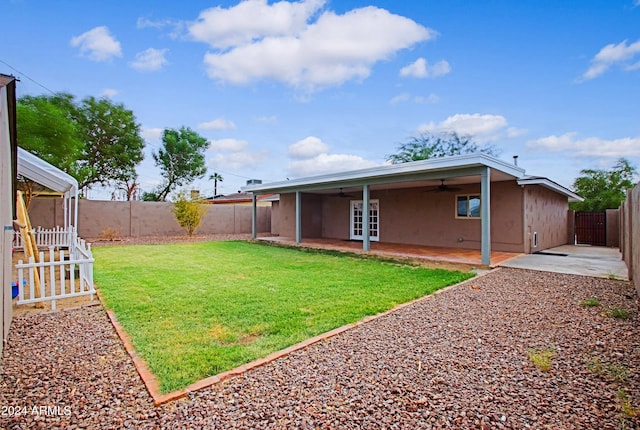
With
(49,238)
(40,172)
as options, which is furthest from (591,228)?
(49,238)

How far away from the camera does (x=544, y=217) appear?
11.4 meters

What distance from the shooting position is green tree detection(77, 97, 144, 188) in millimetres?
18516

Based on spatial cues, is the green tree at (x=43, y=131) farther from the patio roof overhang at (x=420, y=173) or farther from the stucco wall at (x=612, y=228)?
the stucco wall at (x=612, y=228)

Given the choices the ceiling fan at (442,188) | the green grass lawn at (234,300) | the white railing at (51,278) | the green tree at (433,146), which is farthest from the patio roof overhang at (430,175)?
the green tree at (433,146)

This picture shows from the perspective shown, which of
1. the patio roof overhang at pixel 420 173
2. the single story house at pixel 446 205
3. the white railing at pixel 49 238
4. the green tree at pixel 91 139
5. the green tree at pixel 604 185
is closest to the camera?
the patio roof overhang at pixel 420 173

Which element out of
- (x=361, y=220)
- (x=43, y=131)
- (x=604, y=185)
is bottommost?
(x=361, y=220)

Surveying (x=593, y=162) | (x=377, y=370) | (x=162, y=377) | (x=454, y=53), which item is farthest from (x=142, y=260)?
(x=593, y=162)

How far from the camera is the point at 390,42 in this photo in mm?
10203

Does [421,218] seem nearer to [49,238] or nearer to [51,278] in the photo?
[51,278]

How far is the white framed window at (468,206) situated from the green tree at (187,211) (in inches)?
469

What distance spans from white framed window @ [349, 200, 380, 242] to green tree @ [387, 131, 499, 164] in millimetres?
15071

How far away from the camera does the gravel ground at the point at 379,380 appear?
7.00 feet

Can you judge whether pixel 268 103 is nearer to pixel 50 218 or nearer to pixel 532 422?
pixel 50 218

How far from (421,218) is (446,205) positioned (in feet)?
3.60
